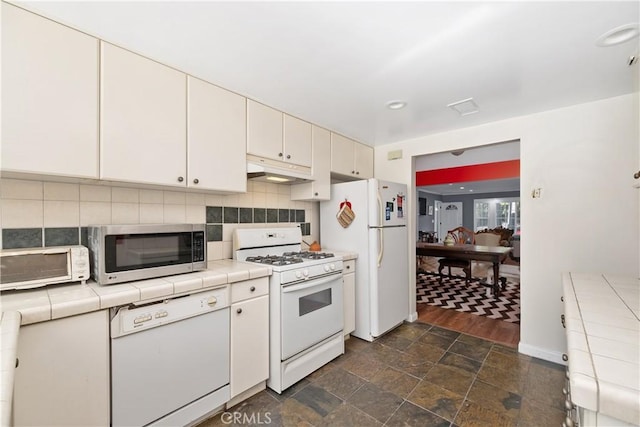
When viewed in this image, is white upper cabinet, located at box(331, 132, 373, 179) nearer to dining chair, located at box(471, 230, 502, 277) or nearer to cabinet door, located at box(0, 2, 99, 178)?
cabinet door, located at box(0, 2, 99, 178)

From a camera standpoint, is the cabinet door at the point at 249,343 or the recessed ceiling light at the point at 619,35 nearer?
the recessed ceiling light at the point at 619,35

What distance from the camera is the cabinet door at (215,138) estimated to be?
1.82 meters

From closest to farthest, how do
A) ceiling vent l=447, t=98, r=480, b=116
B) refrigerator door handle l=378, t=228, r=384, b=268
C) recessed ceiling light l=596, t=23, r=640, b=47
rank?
recessed ceiling light l=596, t=23, r=640, b=47 → ceiling vent l=447, t=98, r=480, b=116 → refrigerator door handle l=378, t=228, r=384, b=268

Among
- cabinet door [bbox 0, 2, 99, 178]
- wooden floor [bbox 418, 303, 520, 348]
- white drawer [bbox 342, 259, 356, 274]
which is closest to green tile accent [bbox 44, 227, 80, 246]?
cabinet door [bbox 0, 2, 99, 178]

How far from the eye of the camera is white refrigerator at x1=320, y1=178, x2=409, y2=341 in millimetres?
2779

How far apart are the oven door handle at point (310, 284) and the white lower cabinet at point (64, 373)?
1.03m

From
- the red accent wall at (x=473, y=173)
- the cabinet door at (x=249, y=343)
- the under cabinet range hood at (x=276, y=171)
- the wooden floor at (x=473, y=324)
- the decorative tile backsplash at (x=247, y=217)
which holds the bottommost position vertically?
the wooden floor at (x=473, y=324)

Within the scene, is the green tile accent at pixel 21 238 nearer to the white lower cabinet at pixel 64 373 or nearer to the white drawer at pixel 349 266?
the white lower cabinet at pixel 64 373

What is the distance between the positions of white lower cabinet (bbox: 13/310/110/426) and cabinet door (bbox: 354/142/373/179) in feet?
8.87

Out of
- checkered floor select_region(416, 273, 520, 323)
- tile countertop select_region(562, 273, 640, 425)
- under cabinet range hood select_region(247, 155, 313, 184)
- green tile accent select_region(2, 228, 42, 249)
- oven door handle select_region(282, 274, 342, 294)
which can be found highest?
under cabinet range hood select_region(247, 155, 313, 184)

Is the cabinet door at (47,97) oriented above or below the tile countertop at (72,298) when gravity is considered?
above

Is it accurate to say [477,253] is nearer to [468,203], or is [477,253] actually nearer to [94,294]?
[94,294]

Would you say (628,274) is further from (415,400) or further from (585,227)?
(415,400)

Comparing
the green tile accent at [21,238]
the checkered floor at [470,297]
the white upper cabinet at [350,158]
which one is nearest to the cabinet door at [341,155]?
the white upper cabinet at [350,158]
